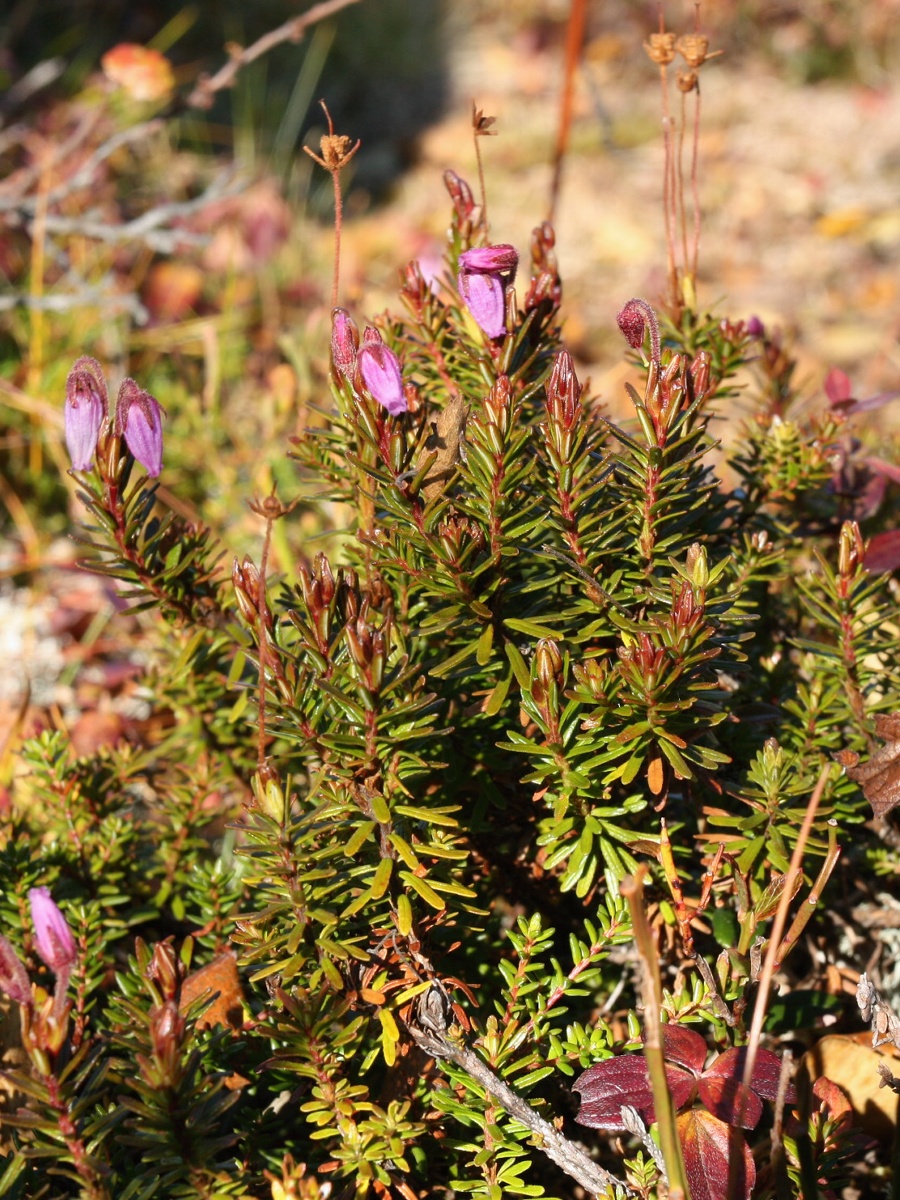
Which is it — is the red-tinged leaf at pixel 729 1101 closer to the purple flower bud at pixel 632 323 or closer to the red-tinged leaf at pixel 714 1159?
the red-tinged leaf at pixel 714 1159

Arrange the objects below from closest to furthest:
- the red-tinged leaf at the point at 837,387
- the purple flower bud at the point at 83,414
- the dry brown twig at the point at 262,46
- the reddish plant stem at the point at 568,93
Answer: the purple flower bud at the point at 83,414 → the red-tinged leaf at the point at 837,387 → the dry brown twig at the point at 262,46 → the reddish plant stem at the point at 568,93

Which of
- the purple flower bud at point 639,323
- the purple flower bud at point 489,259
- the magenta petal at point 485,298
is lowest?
the purple flower bud at point 639,323

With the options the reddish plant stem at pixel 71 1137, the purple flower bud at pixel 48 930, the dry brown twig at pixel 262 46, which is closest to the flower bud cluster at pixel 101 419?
the purple flower bud at pixel 48 930

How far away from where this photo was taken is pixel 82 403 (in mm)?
1243

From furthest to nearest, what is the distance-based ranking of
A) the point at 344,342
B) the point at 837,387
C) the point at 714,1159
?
the point at 837,387 → the point at 344,342 → the point at 714,1159

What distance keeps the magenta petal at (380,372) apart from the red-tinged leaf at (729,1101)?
829 mm

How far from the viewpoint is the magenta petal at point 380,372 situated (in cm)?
118

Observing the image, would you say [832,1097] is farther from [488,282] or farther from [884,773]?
[488,282]

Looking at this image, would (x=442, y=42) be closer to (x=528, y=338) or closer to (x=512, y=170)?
(x=512, y=170)

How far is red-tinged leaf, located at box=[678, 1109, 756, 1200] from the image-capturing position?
109 centimetres

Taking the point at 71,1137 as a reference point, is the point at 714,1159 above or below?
below

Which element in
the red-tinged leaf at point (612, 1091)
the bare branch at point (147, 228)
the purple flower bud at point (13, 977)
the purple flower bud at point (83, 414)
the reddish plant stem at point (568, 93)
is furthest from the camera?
the bare branch at point (147, 228)

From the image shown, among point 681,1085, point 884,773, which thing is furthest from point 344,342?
point 681,1085

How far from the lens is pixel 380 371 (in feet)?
3.90
